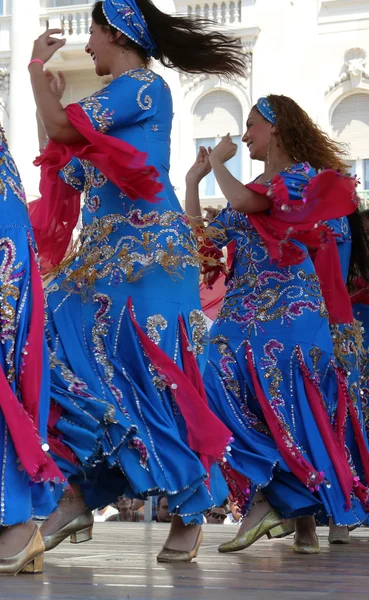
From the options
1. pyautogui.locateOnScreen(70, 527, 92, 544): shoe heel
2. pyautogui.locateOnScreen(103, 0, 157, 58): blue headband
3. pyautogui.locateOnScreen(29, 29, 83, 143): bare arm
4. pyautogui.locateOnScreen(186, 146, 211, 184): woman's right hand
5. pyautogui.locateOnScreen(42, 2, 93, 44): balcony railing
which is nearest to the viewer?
pyautogui.locateOnScreen(29, 29, 83, 143): bare arm

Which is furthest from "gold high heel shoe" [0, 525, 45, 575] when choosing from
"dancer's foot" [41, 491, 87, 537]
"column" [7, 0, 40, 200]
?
"column" [7, 0, 40, 200]

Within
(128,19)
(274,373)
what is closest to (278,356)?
(274,373)

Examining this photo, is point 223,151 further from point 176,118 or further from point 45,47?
point 176,118

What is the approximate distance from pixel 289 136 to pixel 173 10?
578 inches

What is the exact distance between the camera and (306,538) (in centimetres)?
419

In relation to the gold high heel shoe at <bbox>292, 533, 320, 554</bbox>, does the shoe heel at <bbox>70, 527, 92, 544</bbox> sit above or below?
above

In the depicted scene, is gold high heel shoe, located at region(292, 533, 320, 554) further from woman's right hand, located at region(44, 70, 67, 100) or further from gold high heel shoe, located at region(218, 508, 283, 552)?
woman's right hand, located at region(44, 70, 67, 100)

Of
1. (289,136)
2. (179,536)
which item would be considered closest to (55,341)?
(179,536)

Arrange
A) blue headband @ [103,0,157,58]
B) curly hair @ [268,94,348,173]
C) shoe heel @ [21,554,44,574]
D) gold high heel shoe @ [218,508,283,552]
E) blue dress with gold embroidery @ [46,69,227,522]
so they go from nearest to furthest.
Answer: shoe heel @ [21,554,44,574] → blue dress with gold embroidery @ [46,69,227,522] → blue headband @ [103,0,157,58] → gold high heel shoe @ [218,508,283,552] → curly hair @ [268,94,348,173]

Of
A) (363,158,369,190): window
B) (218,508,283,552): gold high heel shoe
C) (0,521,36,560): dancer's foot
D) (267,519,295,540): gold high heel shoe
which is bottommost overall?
(363,158,369,190): window

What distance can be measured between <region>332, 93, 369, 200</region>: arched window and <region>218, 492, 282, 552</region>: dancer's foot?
13436mm

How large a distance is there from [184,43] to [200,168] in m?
0.72

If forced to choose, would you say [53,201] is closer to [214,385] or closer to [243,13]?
[214,385]

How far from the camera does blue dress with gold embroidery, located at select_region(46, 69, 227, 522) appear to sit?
315 cm
